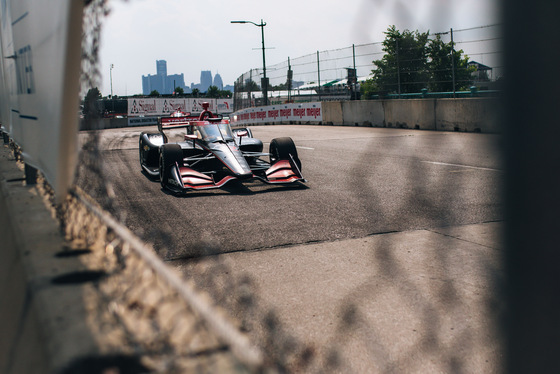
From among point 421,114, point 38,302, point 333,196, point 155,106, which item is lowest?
point 333,196

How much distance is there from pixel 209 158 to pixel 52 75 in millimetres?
6106

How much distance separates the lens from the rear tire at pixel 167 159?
20.6 ft

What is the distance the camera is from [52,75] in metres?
0.91

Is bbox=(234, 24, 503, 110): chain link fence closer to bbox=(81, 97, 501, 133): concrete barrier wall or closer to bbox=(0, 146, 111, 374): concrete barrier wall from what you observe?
bbox=(81, 97, 501, 133): concrete barrier wall

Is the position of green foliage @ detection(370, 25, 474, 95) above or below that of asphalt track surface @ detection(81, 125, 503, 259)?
above

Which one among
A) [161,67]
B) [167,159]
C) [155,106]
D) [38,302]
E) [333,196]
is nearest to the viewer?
[161,67]

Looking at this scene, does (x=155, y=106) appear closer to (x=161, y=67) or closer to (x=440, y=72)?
(x=161, y=67)

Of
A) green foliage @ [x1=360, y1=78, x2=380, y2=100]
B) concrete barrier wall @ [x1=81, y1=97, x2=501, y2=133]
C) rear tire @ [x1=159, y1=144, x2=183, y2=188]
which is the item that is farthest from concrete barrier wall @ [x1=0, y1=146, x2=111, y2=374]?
rear tire @ [x1=159, y1=144, x2=183, y2=188]

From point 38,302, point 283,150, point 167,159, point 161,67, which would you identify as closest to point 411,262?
point 161,67

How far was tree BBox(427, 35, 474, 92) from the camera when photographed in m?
0.46

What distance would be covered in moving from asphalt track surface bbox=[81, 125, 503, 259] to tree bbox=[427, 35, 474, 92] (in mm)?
48

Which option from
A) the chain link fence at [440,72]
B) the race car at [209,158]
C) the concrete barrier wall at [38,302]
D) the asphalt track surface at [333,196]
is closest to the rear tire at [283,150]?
the race car at [209,158]

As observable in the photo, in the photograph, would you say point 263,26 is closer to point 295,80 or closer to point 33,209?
point 295,80

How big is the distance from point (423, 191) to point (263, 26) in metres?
0.28
